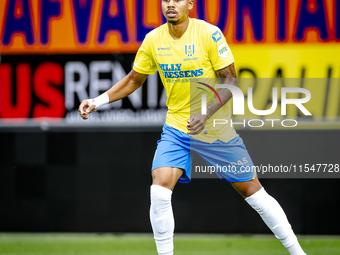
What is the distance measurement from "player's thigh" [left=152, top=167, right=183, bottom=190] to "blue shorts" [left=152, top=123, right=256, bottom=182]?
0.03 meters

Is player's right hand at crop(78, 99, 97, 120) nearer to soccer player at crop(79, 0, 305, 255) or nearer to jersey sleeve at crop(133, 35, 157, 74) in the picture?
soccer player at crop(79, 0, 305, 255)

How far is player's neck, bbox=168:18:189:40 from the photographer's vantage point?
10.1 feet

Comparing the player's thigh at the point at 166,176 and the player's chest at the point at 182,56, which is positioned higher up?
the player's chest at the point at 182,56

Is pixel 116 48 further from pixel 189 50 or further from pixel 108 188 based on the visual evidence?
pixel 189 50

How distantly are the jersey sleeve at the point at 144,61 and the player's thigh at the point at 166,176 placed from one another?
74 centimetres

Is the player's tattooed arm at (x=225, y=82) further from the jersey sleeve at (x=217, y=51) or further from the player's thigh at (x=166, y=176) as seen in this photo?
the player's thigh at (x=166, y=176)

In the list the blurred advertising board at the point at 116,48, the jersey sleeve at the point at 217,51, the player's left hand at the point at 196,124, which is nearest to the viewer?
the player's left hand at the point at 196,124

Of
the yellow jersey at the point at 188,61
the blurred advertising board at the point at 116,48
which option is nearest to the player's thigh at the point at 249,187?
the yellow jersey at the point at 188,61

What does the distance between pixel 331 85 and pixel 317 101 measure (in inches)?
7.9

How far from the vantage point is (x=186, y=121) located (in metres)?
3.15

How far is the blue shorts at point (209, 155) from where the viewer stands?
309 cm

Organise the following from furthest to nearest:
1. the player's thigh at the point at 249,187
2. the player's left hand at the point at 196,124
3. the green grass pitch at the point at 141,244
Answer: the green grass pitch at the point at 141,244
the player's thigh at the point at 249,187
the player's left hand at the point at 196,124

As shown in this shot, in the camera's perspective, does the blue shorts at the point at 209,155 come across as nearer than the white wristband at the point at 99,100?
Yes

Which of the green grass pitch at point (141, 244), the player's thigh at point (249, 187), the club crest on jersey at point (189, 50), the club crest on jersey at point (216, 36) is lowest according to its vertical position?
the green grass pitch at point (141, 244)
